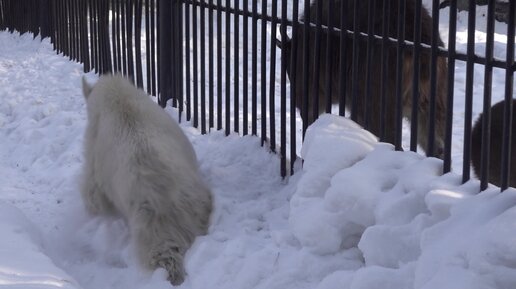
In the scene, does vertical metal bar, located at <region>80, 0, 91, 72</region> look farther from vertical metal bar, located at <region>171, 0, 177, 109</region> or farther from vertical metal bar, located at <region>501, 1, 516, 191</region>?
vertical metal bar, located at <region>501, 1, 516, 191</region>

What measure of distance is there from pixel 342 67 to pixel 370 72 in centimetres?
36

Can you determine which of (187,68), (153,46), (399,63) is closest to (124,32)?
(153,46)

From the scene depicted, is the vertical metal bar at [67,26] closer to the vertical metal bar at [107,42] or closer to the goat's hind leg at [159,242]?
the vertical metal bar at [107,42]

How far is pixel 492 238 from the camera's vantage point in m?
3.46

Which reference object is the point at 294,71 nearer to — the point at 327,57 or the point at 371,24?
the point at 327,57

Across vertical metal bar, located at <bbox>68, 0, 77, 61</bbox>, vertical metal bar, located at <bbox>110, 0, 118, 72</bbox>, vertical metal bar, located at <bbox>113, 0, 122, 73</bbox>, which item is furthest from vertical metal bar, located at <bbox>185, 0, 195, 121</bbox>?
vertical metal bar, located at <bbox>68, 0, 77, 61</bbox>

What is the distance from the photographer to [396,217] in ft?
13.7

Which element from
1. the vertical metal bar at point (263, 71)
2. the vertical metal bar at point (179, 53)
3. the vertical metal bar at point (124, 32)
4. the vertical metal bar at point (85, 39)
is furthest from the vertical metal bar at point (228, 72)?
the vertical metal bar at point (85, 39)

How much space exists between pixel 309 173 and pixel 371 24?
1.00 meters

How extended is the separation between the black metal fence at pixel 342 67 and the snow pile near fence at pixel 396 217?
0.73 ft

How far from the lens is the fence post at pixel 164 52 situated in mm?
8484

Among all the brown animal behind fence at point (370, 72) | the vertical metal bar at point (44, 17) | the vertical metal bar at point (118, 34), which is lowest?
the vertical metal bar at point (44, 17)

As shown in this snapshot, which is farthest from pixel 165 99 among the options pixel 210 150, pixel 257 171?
pixel 257 171

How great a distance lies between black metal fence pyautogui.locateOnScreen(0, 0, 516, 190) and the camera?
439 centimetres
